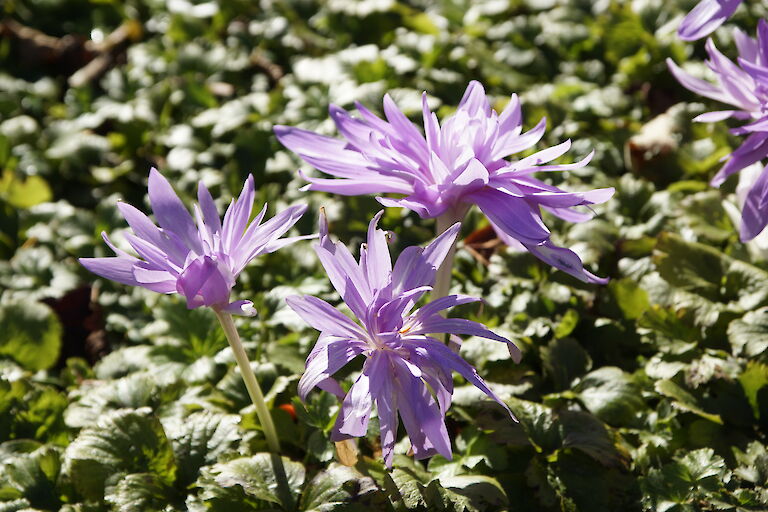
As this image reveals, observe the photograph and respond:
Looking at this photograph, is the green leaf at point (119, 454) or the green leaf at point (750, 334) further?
the green leaf at point (750, 334)

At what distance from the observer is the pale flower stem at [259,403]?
163cm

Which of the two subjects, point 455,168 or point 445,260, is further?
point 445,260

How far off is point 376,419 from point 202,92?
6.10 feet

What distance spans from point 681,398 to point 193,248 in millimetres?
1124

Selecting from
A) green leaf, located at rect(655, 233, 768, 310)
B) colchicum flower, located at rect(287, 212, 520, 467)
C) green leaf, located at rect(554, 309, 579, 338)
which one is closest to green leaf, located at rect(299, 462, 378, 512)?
colchicum flower, located at rect(287, 212, 520, 467)

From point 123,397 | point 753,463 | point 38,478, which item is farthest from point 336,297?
point 753,463

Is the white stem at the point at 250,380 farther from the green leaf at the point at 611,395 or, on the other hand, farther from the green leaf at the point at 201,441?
the green leaf at the point at 611,395

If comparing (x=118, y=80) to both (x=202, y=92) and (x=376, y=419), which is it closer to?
(x=202, y=92)

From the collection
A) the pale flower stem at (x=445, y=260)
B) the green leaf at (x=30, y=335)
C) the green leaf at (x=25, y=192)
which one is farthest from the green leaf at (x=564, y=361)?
the green leaf at (x=25, y=192)

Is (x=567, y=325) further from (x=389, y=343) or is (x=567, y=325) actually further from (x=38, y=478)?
(x=38, y=478)

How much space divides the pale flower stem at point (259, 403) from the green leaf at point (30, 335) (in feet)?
2.80

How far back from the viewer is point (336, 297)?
7.72 ft

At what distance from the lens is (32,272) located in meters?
2.67

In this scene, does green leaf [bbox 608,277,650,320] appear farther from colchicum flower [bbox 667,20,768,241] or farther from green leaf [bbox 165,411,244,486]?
green leaf [bbox 165,411,244,486]
